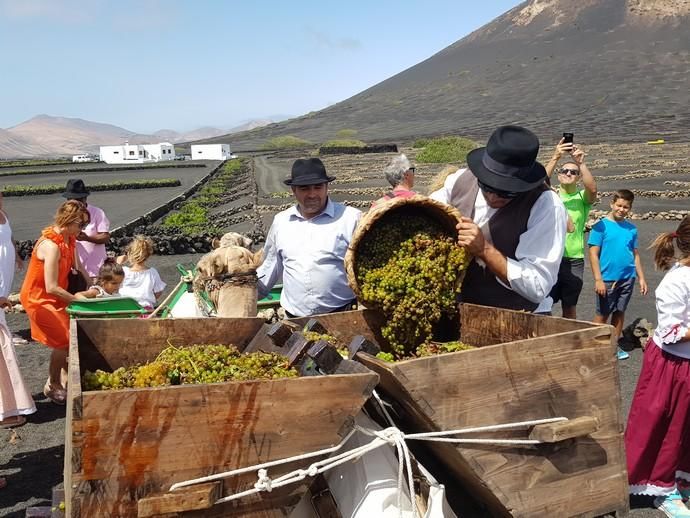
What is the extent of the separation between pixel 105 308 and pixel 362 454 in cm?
492

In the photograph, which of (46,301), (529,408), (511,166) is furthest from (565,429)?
(46,301)

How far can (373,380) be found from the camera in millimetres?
2480

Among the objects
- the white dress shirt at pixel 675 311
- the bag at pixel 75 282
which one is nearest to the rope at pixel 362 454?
the white dress shirt at pixel 675 311

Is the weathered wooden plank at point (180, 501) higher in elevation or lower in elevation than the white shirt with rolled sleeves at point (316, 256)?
lower

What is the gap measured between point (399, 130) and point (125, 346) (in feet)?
365

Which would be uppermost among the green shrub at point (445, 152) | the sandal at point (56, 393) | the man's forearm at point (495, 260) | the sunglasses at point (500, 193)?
the green shrub at point (445, 152)

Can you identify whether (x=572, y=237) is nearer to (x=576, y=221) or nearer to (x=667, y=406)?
(x=576, y=221)

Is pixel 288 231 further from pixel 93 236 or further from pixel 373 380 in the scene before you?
pixel 93 236

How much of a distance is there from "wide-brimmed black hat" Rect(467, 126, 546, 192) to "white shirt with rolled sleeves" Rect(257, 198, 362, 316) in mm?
1554

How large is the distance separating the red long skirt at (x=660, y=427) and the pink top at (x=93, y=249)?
6651mm

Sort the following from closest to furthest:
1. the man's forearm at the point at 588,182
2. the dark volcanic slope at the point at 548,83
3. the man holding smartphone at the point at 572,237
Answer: the man's forearm at the point at 588,182 < the man holding smartphone at the point at 572,237 < the dark volcanic slope at the point at 548,83

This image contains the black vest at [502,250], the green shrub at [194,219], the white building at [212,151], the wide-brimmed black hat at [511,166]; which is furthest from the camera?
the white building at [212,151]

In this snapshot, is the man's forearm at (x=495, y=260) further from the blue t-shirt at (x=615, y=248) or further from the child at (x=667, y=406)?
the blue t-shirt at (x=615, y=248)

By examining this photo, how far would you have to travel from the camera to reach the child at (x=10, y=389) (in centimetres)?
549
